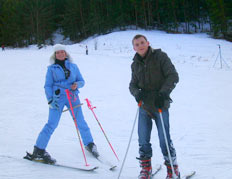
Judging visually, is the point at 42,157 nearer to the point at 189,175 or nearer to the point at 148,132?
the point at 148,132

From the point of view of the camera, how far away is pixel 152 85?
287 centimetres

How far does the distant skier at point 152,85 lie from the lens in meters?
2.75

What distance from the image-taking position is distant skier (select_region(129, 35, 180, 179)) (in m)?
2.75

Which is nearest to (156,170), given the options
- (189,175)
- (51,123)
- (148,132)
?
(189,175)

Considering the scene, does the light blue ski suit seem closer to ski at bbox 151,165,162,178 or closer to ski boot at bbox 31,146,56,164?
ski boot at bbox 31,146,56,164

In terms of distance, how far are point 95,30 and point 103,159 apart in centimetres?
4455

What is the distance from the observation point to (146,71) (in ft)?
9.36

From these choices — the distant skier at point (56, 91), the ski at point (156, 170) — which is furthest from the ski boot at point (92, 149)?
the ski at point (156, 170)


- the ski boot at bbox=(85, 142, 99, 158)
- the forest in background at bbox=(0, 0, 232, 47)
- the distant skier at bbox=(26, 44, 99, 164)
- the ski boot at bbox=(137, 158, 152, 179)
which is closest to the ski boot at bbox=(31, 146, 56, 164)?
the distant skier at bbox=(26, 44, 99, 164)

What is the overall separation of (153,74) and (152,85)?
0.13m

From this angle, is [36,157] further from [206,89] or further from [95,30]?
[95,30]

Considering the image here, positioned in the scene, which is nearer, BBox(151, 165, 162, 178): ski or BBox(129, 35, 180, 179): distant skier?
BBox(129, 35, 180, 179): distant skier

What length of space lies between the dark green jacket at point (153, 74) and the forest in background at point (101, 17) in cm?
3950

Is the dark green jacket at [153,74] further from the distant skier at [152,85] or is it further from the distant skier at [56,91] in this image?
the distant skier at [56,91]
